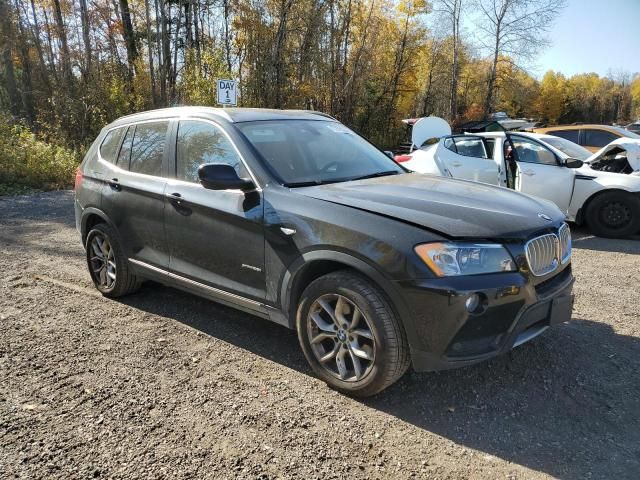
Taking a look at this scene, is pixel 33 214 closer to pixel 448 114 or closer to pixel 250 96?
pixel 250 96

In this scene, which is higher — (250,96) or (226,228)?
(250,96)

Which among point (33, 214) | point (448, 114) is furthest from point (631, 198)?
point (448, 114)

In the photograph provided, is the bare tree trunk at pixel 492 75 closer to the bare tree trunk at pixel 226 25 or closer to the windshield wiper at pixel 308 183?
the bare tree trunk at pixel 226 25

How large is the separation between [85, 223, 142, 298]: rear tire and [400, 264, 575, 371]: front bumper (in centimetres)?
287

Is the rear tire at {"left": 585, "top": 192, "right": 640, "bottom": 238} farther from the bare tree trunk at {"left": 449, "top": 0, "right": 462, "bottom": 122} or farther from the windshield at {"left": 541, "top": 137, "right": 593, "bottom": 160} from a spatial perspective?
the bare tree trunk at {"left": 449, "top": 0, "right": 462, "bottom": 122}

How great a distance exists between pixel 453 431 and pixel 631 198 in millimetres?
6106

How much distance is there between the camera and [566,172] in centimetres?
758

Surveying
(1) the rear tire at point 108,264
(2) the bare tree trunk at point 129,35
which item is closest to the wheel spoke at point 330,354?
(1) the rear tire at point 108,264

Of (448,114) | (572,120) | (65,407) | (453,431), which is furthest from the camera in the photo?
(572,120)

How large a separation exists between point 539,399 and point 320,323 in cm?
141

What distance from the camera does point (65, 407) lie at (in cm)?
298

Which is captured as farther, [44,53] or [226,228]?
[44,53]

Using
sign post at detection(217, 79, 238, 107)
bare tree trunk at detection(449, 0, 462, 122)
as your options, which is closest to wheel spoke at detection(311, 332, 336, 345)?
sign post at detection(217, 79, 238, 107)

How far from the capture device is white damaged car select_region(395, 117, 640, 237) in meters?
7.35
